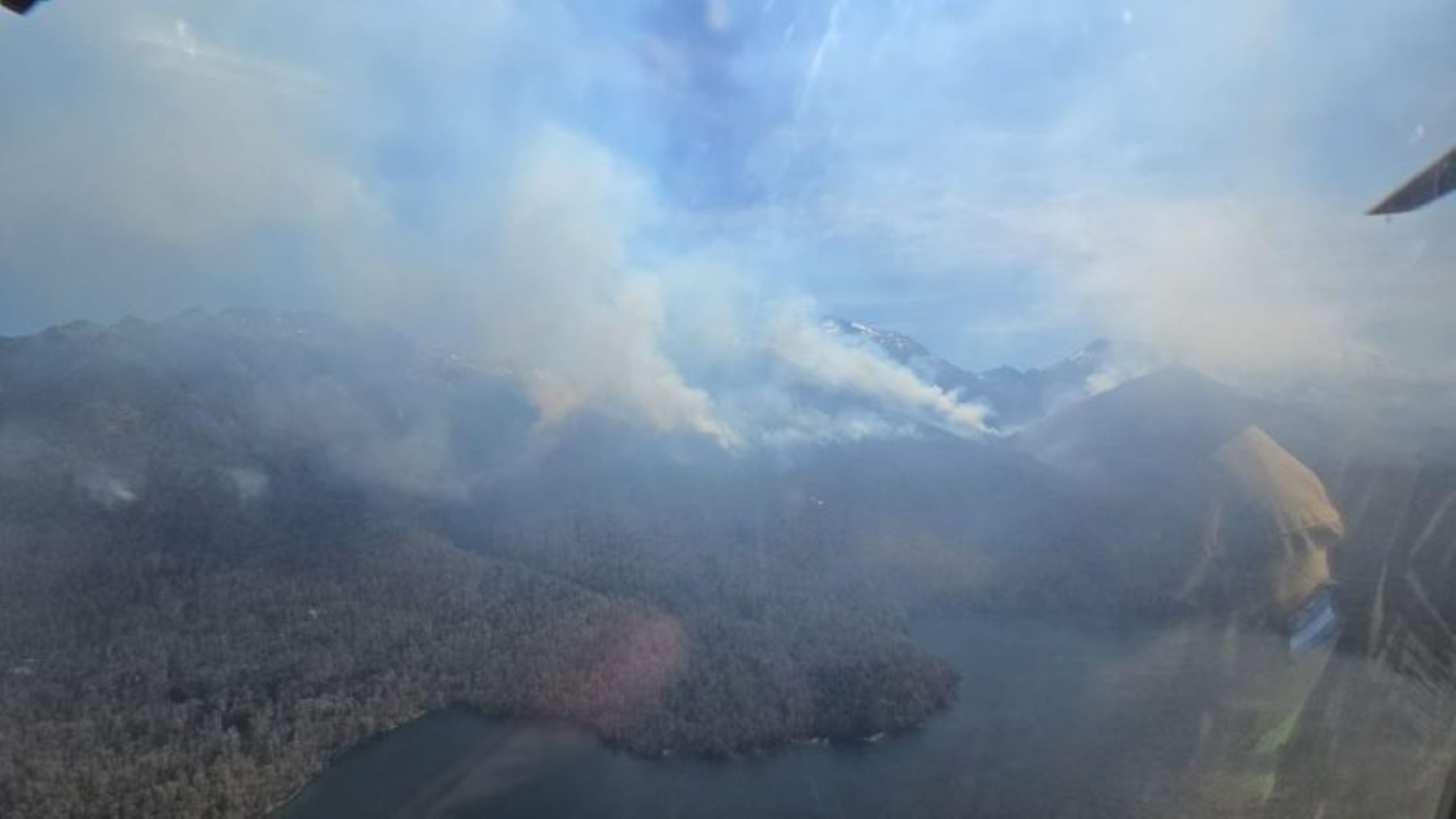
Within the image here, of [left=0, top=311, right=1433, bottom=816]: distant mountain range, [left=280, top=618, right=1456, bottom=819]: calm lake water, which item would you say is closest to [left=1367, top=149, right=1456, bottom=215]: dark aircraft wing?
[left=280, top=618, right=1456, bottom=819]: calm lake water

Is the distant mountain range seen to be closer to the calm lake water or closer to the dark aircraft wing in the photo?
→ the calm lake water

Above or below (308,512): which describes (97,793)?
below

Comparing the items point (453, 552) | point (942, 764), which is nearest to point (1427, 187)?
point (942, 764)

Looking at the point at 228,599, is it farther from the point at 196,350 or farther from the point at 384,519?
the point at 196,350

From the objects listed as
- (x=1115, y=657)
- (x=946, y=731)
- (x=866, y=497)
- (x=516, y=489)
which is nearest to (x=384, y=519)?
(x=516, y=489)

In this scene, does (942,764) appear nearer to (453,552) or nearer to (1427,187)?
(1427,187)

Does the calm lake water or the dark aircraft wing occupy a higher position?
the dark aircraft wing

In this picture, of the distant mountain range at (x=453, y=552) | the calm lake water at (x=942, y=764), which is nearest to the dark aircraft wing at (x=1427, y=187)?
the calm lake water at (x=942, y=764)
